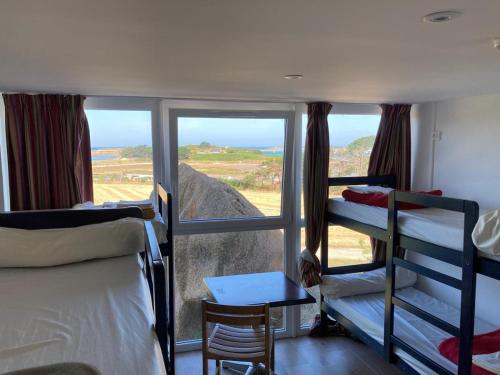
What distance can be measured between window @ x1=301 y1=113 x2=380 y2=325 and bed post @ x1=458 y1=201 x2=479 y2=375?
1.75 meters

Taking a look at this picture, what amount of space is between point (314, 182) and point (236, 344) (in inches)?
60.8

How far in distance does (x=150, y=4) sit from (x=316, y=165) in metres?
2.58

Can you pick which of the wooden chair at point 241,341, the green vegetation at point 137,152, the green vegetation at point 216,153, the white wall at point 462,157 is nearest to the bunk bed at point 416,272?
the white wall at point 462,157

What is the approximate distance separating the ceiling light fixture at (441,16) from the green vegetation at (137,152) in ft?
8.29

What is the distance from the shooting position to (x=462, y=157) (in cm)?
327

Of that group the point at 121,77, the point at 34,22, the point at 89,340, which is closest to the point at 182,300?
the point at 121,77

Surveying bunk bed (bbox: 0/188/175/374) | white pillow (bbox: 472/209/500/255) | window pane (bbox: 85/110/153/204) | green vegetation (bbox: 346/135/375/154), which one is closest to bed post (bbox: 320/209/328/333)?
green vegetation (bbox: 346/135/375/154)

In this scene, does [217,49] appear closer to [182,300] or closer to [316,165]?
[316,165]

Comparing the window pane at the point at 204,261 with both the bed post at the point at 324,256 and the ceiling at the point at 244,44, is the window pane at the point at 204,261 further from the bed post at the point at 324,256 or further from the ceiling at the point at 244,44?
the ceiling at the point at 244,44

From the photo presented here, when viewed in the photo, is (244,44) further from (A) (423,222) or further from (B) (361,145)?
(B) (361,145)

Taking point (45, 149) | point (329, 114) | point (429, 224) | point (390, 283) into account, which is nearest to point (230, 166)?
point (329, 114)

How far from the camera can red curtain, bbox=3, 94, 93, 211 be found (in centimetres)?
278

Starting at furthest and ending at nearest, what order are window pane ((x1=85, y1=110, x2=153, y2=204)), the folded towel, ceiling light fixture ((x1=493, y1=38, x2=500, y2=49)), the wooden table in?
1. window pane ((x1=85, y1=110, x2=153, y2=204))
2. the wooden table
3. the folded towel
4. ceiling light fixture ((x1=493, y1=38, x2=500, y2=49))

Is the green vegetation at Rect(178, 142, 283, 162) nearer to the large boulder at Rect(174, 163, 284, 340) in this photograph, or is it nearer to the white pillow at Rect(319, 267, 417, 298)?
the large boulder at Rect(174, 163, 284, 340)
